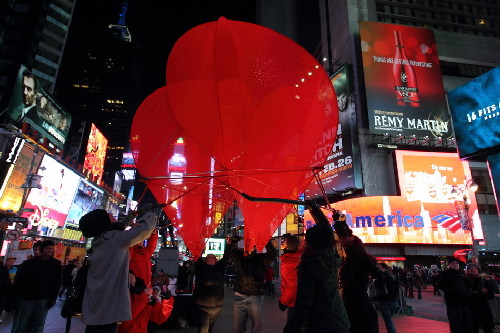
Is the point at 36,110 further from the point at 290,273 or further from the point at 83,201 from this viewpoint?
the point at 290,273

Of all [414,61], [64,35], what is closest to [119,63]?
[64,35]

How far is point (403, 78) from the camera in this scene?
92.7ft

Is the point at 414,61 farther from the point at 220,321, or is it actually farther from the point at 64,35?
the point at 64,35

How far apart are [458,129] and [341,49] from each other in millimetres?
18612

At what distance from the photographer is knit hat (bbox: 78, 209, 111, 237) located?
2773mm

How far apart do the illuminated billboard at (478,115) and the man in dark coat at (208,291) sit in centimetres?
1768

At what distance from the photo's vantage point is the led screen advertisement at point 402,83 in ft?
87.9

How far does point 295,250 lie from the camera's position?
5.23 metres

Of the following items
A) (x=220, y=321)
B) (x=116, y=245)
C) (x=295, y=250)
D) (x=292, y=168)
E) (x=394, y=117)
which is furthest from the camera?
(x=394, y=117)

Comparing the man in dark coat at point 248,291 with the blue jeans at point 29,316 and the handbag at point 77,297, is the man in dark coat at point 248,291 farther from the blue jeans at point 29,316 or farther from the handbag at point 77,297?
the blue jeans at point 29,316

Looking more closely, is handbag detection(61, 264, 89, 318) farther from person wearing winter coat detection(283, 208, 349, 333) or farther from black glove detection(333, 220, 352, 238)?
black glove detection(333, 220, 352, 238)

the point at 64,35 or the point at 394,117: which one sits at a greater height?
the point at 64,35

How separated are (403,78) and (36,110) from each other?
1253 inches

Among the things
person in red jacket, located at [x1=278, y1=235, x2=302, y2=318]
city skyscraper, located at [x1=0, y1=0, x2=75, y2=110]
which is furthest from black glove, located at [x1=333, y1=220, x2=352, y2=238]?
city skyscraper, located at [x1=0, y1=0, x2=75, y2=110]
